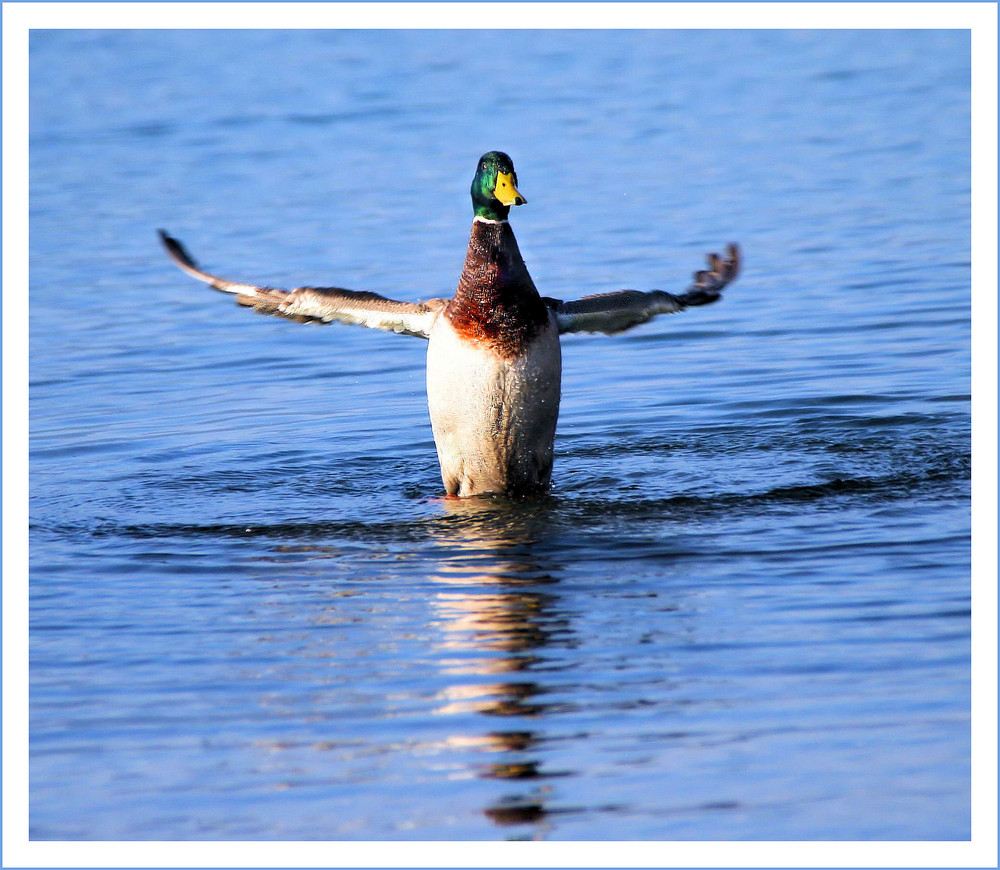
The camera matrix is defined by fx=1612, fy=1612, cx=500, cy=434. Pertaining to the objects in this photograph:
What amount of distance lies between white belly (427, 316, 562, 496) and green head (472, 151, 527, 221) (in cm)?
64

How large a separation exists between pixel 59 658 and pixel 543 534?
8.26 ft

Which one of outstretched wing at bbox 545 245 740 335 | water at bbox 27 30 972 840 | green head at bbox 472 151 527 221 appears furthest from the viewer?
outstretched wing at bbox 545 245 740 335

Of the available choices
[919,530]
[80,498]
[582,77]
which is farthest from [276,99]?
[919,530]

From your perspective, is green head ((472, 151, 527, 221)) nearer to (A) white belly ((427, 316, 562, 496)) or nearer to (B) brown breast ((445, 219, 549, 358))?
(B) brown breast ((445, 219, 549, 358))

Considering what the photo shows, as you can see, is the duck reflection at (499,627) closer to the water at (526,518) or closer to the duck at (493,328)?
the water at (526,518)

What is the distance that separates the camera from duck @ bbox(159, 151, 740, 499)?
331 inches

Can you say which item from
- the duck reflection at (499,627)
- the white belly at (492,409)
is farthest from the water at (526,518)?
the white belly at (492,409)

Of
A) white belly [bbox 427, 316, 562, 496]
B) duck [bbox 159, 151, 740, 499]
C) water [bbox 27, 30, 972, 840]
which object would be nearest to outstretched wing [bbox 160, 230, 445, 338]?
duck [bbox 159, 151, 740, 499]

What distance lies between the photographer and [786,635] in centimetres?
631

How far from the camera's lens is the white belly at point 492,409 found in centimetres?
841

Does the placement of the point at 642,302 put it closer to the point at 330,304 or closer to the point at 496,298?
the point at 496,298

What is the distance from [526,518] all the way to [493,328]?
39.5 inches

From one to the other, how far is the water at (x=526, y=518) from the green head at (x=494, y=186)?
157cm

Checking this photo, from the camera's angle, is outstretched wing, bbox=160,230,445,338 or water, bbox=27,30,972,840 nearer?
water, bbox=27,30,972,840
